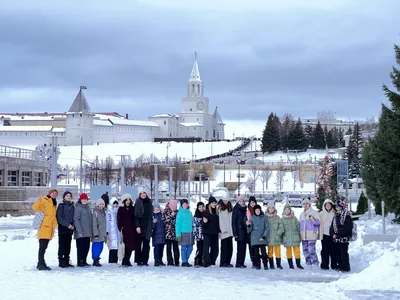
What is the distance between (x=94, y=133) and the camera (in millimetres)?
103312

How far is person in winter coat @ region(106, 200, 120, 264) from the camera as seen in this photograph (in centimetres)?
949

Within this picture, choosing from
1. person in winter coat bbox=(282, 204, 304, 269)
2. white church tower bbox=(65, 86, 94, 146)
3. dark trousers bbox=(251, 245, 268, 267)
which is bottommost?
dark trousers bbox=(251, 245, 268, 267)

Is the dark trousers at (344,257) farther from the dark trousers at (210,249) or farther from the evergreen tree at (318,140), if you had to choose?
the evergreen tree at (318,140)

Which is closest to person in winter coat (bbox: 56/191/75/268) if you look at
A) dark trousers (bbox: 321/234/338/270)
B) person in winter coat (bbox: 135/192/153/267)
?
person in winter coat (bbox: 135/192/153/267)

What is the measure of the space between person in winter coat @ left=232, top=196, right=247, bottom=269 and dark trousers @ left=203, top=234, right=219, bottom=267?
12.7 inches

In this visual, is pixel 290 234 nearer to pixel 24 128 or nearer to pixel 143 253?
pixel 143 253

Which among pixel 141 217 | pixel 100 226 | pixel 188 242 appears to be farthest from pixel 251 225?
pixel 100 226

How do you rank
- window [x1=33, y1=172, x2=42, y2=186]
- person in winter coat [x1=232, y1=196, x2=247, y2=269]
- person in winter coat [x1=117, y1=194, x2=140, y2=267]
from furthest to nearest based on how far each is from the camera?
1. window [x1=33, y1=172, x2=42, y2=186]
2. person in winter coat [x1=232, y1=196, x2=247, y2=269]
3. person in winter coat [x1=117, y1=194, x2=140, y2=267]

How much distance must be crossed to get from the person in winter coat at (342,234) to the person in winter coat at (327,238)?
0.10 meters

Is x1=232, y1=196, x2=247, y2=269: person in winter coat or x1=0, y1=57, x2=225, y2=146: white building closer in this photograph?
x1=232, y1=196, x2=247, y2=269: person in winter coat

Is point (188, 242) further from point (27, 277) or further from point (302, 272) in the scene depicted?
point (27, 277)

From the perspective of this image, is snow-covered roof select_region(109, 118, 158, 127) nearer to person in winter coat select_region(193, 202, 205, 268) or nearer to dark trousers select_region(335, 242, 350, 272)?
person in winter coat select_region(193, 202, 205, 268)

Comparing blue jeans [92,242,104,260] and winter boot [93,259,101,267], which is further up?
blue jeans [92,242,104,260]

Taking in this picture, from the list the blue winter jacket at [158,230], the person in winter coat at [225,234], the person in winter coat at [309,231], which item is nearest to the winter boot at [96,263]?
the blue winter jacket at [158,230]
